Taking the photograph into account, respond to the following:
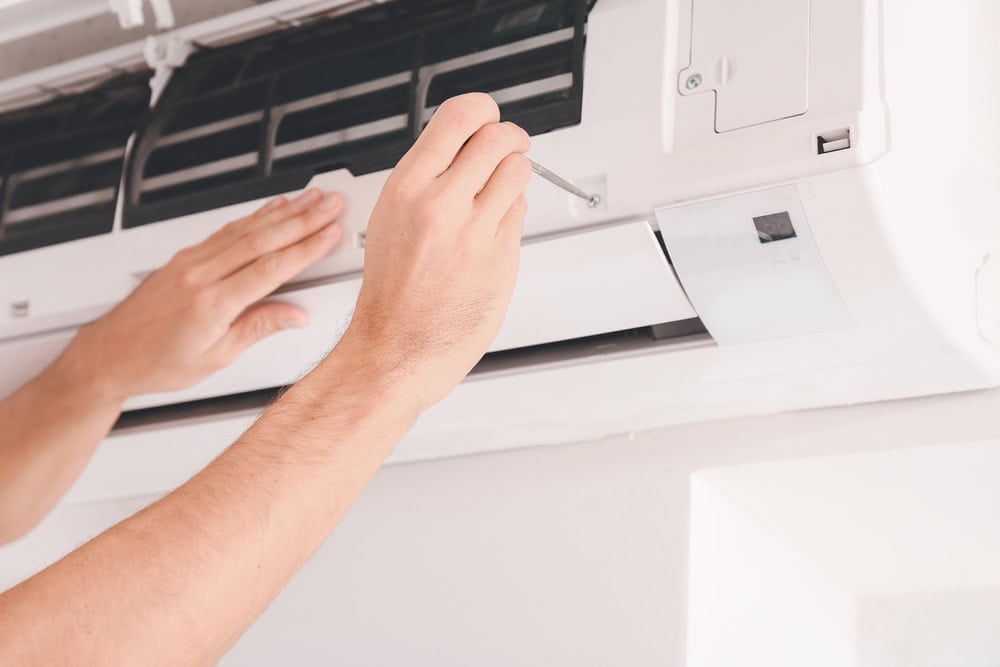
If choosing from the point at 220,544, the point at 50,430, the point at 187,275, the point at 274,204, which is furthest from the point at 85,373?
the point at 220,544

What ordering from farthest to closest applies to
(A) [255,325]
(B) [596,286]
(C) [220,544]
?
(A) [255,325] < (B) [596,286] < (C) [220,544]

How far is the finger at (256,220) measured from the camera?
1070 mm

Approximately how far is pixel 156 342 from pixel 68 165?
294 mm

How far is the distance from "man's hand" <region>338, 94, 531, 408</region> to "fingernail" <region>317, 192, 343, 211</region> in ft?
0.64

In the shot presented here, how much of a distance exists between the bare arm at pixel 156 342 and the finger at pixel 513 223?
0.24 meters

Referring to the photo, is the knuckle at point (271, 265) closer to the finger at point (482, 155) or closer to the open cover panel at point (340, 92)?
the open cover panel at point (340, 92)

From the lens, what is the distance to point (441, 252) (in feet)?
2.75

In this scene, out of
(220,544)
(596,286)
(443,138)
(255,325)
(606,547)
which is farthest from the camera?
(606,547)

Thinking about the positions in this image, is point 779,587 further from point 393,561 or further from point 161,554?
point 161,554

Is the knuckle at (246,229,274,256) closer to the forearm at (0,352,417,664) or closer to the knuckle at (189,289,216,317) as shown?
the knuckle at (189,289,216,317)

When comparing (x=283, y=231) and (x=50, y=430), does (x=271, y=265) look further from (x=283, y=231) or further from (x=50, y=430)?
(x=50, y=430)

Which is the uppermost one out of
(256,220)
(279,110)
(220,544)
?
(279,110)

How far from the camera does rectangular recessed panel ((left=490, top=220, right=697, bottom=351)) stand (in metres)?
0.96

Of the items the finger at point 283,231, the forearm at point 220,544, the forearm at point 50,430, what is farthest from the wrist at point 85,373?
the forearm at point 220,544
